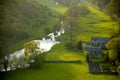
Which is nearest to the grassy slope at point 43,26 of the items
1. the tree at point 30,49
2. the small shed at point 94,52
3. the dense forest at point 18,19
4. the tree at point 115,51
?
the dense forest at point 18,19

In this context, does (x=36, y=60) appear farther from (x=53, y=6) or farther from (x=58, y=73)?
(x=53, y=6)

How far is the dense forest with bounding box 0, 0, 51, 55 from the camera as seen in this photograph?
1391cm

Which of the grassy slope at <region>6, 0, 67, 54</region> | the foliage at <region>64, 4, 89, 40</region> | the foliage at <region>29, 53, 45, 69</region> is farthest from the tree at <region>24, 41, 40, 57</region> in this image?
the foliage at <region>64, 4, 89, 40</region>

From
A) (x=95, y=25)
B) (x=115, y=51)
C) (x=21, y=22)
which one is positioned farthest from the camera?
(x=95, y=25)

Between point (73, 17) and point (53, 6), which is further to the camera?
point (53, 6)

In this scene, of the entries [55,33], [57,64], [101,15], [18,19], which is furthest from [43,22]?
[57,64]

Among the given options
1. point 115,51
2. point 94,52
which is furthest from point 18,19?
point 115,51

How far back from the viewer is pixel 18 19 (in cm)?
1811

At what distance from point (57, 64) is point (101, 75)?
2.35 m

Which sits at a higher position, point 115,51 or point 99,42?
point 99,42

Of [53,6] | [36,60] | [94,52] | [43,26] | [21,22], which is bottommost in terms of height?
[36,60]

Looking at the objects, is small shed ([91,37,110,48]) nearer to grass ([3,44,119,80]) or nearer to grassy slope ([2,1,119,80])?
grassy slope ([2,1,119,80])

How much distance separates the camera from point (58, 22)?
22.7 meters

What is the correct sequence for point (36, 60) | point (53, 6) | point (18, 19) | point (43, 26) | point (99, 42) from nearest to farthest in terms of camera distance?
point (36, 60) → point (99, 42) → point (18, 19) → point (43, 26) → point (53, 6)
